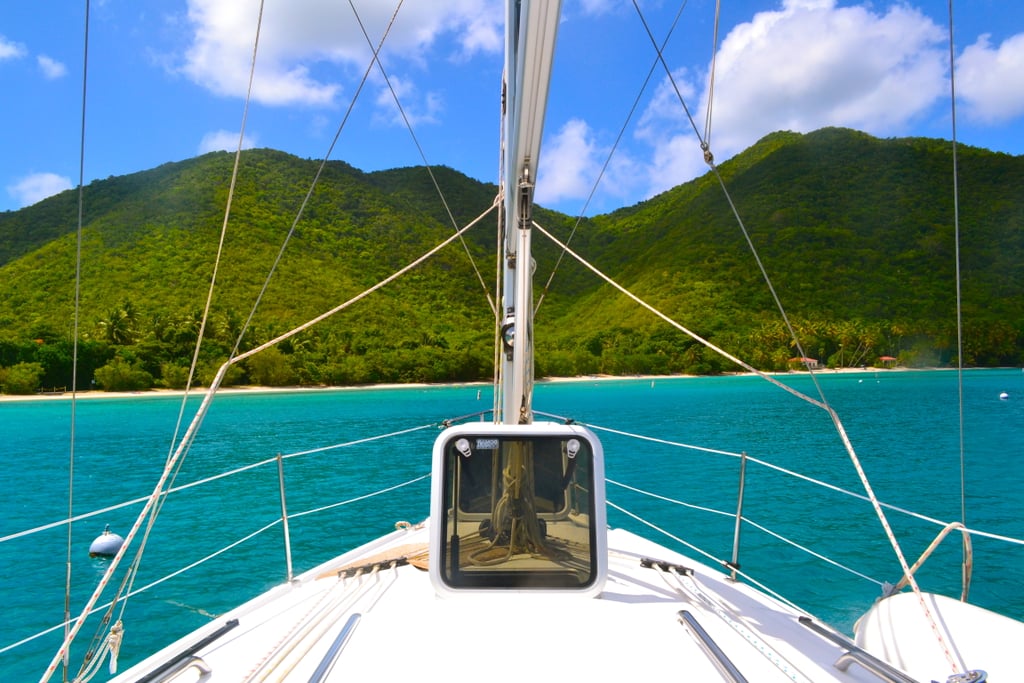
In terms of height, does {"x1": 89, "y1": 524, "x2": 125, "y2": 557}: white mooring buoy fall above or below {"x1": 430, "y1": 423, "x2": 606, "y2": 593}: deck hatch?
below

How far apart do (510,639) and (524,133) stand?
193cm

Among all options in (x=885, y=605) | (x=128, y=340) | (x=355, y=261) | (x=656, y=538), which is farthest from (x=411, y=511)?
(x=355, y=261)

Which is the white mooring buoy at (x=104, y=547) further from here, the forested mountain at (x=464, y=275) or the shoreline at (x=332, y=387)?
the forested mountain at (x=464, y=275)

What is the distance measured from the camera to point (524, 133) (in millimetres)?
2686

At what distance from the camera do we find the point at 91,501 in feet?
38.4

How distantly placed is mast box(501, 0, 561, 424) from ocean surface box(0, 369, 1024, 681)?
4.65 feet

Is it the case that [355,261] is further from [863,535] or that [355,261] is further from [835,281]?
[863,535]

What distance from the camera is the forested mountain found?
53.8 meters

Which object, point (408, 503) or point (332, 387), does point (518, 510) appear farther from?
point (332, 387)

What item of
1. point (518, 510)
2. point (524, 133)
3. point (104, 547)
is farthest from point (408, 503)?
point (524, 133)

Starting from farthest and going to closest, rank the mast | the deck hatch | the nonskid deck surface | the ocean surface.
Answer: the ocean surface → the deck hatch → the mast → the nonskid deck surface

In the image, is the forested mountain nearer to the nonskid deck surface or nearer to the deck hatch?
the nonskid deck surface

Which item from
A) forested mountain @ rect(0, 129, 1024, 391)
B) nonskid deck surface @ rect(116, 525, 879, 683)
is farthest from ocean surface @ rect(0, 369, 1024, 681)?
forested mountain @ rect(0, 129, 1024, 391)

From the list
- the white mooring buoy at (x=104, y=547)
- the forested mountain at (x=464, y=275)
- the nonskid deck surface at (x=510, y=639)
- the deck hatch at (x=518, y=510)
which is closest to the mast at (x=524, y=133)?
the deck hatch at (x=518, y=510)
